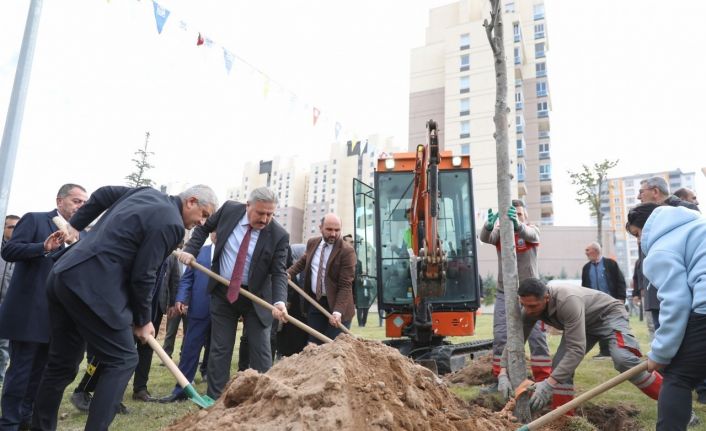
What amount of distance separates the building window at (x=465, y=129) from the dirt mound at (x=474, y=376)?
31.8m

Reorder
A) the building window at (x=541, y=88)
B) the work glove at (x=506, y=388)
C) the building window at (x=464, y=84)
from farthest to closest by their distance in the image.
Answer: the building window at (x=541, y=88), the building window at (x=464, y=84), the work glove at (x=506, y=388)

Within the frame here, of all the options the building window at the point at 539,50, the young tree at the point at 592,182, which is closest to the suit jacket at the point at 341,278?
→ the young tree at the point at 592,182

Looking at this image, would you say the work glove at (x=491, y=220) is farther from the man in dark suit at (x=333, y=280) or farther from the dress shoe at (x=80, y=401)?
the dress shoe at (x=80, y=401)

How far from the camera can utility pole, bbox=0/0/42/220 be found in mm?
5086

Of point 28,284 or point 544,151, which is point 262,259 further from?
point 544,151

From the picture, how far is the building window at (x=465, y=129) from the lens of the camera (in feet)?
118

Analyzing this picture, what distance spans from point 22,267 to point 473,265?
535cm

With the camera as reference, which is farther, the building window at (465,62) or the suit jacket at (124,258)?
the building window at (465,62)

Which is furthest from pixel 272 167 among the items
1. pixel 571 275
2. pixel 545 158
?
pixel 571 275

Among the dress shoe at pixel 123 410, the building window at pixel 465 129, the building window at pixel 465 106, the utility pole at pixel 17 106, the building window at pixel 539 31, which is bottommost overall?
the dress shoe at pixel 123 410

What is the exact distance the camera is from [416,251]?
249 inches

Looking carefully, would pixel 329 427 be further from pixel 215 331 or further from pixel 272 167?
pixel 272 167

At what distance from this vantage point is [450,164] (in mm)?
7086

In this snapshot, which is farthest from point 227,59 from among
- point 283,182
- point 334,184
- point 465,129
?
point 283,182
